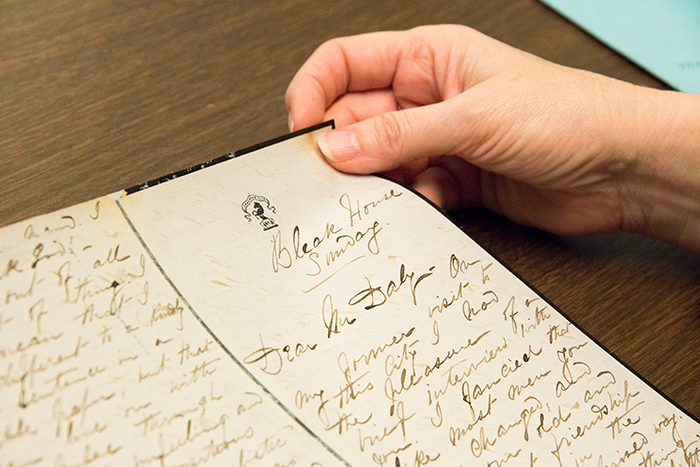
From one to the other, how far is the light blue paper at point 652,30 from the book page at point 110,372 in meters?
0.64

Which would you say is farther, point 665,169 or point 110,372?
point 665,169

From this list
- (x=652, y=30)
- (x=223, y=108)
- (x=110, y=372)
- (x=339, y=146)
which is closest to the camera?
(x=110, y=372)

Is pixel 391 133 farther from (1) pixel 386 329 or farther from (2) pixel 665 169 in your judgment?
(2) pixel 665 169

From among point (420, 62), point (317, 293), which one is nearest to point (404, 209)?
point (317, 293)

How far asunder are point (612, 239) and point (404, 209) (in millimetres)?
255

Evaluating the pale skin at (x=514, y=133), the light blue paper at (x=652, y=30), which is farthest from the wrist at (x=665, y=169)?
the light blue paper at (x=652, y=30)

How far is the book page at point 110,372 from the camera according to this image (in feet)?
1.02

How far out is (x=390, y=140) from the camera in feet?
1.54

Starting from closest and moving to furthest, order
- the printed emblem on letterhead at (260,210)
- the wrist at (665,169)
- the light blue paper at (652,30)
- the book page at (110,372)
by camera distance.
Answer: the book page at (110,372) → the printed emblem on letterhead at (260,210) → the wrist at (665,169) → the light blue paper at (652,30)

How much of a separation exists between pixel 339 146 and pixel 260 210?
0.30 feet

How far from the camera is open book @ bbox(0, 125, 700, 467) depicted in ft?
1.07

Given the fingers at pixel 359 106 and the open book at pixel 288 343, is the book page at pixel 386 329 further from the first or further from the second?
the fingers at pixel 359 106

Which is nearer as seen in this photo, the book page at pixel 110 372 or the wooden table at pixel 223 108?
the book page at pixel 110 372

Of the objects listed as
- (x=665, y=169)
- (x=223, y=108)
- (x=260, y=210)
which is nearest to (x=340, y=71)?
(x=223, y=108)
